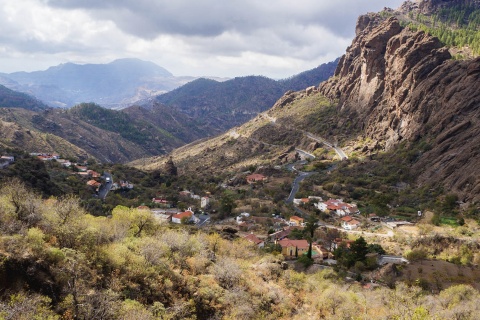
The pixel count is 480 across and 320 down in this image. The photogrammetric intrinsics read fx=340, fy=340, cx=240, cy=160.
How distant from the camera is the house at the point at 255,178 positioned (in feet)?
297

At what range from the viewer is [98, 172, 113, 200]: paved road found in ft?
245

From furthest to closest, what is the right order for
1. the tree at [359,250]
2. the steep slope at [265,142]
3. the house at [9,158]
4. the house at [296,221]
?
1. the steep slope at [265,142]
2. the house at [9,158]
3. the house at [296,221]
4. the tree at [359,250]

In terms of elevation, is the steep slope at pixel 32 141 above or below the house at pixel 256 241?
above

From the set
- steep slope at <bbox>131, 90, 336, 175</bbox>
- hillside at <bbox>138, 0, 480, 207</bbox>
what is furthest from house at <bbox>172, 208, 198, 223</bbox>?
steep slope at <bbox>131, 90, 336, 175</bbox>

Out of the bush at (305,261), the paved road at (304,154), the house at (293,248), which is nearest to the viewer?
the bush at (305,261)

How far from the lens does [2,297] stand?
46.2ft

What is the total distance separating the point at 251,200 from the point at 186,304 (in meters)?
55.7

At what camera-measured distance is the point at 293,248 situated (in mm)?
44281

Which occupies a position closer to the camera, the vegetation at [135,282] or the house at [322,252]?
the vegetation at [135,282]

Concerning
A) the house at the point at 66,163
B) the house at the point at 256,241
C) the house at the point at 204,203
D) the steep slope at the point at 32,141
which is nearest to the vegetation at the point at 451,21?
the house at the point at 204,203

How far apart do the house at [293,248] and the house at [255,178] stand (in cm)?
4486

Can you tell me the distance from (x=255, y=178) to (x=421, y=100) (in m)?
49.3

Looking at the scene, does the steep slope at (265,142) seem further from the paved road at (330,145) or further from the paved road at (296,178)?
the paved road at (296,178)

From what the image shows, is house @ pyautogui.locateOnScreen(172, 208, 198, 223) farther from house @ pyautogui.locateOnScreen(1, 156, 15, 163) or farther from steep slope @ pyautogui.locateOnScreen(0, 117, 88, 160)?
steep slope @ pyautogui.locateOnScreen(0, 117, 88, 160)
